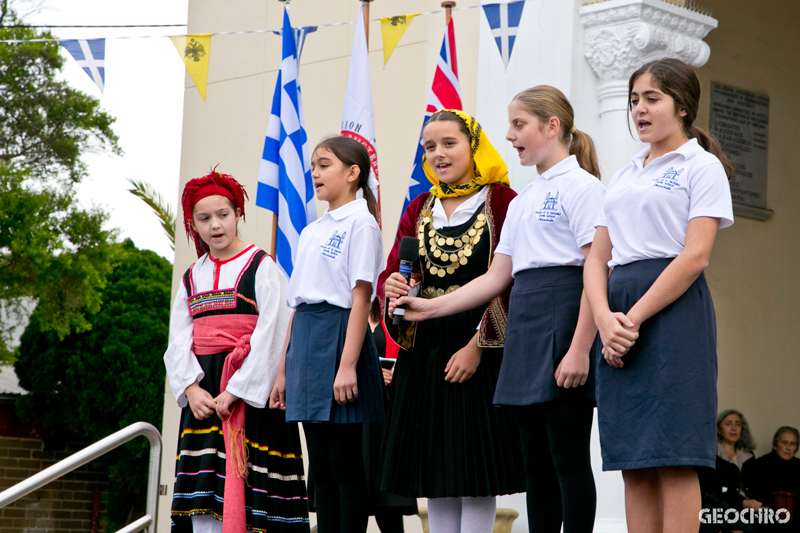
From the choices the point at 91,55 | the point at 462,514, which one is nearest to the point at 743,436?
the point at 462,514

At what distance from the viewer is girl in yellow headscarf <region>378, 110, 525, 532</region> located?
3139 millimetres

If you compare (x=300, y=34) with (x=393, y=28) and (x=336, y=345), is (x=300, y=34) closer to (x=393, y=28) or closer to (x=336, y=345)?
(x=393, y=28)

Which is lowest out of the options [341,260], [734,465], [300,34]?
[734,465]

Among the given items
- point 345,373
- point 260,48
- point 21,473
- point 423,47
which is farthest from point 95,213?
point 345,373

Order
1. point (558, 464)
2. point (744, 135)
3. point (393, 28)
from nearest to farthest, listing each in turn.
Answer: point (558, 464) < point (393, 28) < point (744, 135)

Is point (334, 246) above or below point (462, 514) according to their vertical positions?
above

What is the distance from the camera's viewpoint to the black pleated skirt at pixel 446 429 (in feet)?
10.3

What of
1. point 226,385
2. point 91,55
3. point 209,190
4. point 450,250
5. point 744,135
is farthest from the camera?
point 744,135

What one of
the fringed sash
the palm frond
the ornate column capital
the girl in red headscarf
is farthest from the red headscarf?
the palm frond

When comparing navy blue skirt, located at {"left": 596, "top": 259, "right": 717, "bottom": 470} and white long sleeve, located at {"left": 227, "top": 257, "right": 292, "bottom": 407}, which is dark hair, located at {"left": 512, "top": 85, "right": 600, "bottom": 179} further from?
white long sleeve, located at {"left": 227, "top": 257, "right": 292, "bottom": 407}

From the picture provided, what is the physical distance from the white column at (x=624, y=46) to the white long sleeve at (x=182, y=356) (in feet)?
8.01

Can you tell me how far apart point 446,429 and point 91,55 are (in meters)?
3.34

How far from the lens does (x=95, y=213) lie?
1641 cm

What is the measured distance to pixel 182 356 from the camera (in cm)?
373
